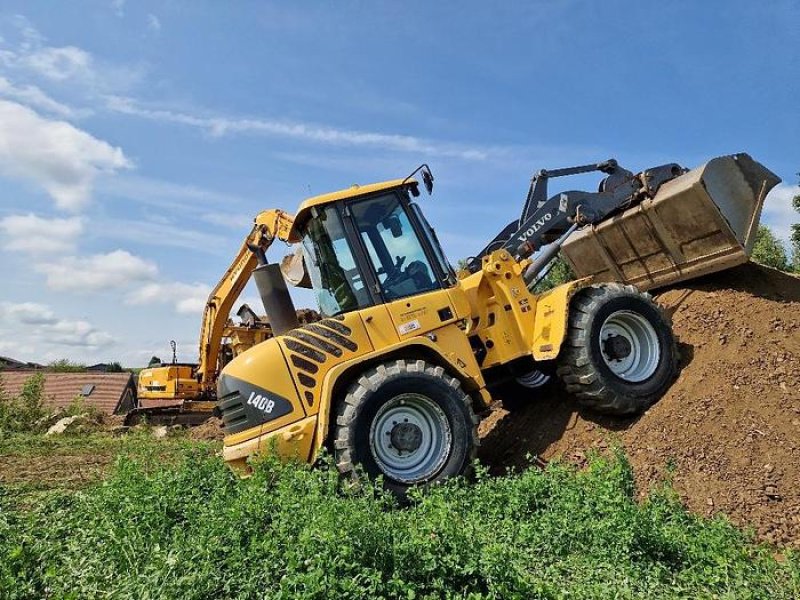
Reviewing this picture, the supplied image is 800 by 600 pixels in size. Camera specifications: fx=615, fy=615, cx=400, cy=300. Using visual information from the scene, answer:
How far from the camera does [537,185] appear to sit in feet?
26.5

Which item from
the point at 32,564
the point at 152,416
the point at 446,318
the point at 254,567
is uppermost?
the point at 152,416

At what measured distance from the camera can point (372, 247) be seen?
6.09 metres

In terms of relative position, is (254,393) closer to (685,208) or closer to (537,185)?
(537,185)

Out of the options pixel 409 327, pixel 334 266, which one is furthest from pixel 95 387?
pixel 409 327

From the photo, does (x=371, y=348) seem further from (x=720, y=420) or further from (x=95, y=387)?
(x=95, y=387)

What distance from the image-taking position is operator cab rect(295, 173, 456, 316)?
6.03 meters

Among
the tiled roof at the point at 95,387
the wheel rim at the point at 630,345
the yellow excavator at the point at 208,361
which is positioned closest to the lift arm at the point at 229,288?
the yellow excavator at the point at 208,361

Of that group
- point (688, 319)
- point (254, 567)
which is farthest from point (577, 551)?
point (688, 319)

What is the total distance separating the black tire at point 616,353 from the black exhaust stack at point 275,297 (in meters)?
2.92

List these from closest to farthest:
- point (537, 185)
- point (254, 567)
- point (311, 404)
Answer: point (254, 567), point (311, 404), point (537, 185)

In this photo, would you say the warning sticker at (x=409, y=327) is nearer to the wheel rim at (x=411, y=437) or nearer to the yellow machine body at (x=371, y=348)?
the yellow machine body at (x=371, y=348)

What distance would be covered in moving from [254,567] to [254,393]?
2.37 metres

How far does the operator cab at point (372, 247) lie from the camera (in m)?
6.03

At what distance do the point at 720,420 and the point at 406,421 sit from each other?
9.66 feet
